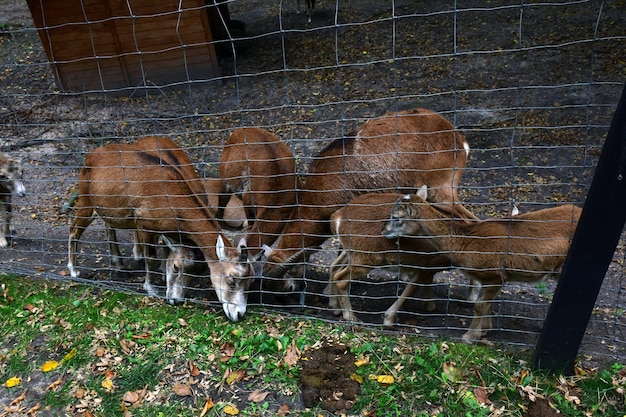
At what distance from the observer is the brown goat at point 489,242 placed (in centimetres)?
481

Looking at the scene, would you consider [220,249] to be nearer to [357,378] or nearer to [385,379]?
[357,378]

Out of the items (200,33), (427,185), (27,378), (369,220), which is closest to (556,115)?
(427,185)

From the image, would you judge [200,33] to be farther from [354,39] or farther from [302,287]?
[302,287]

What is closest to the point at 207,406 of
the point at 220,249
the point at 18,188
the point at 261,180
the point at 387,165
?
the point at 220,249

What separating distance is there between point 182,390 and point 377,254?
207 cm

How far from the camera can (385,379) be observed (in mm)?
4398

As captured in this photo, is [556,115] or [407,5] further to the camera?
[407,5]

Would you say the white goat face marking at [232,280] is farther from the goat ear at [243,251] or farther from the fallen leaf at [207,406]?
the fallen leaf at [207,406]

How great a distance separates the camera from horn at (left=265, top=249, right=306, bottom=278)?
5787mm

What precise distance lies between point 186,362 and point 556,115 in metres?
7.11

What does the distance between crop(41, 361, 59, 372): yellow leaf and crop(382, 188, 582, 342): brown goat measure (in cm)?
306

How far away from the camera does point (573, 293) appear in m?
3.94

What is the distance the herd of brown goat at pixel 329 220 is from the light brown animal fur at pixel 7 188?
0.05ft

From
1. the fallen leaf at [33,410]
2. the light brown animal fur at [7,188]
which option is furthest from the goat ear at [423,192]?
the light brown animal fur at [7,188]
